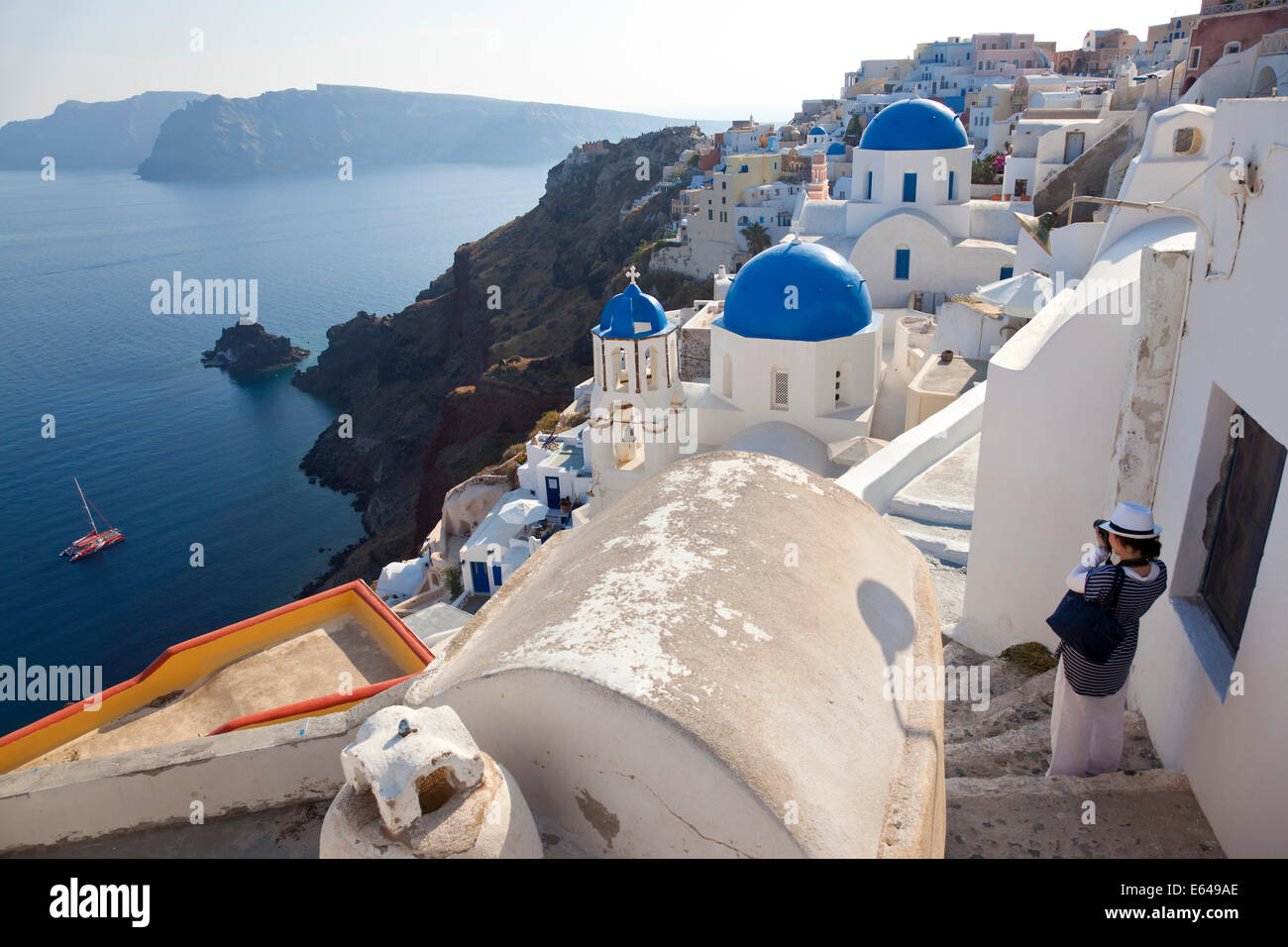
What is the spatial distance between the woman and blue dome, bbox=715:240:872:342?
10131 mm

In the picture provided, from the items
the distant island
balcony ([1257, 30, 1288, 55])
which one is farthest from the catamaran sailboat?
balcony ([1257, 30, 1288, 55])

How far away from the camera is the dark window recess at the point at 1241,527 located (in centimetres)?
360

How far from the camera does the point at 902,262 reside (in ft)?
73.5

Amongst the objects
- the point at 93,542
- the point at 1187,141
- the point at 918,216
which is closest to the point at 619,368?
the point at 1187,141

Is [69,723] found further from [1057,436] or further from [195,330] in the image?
[195,330]

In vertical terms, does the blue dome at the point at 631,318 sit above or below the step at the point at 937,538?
above

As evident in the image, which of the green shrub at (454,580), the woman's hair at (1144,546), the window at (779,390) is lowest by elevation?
the green shrub at (454,580)

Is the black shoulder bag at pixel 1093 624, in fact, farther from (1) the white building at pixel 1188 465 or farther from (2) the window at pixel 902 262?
(2) the window at pixel 902 262

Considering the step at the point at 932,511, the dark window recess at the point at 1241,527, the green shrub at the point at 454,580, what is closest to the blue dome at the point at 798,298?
the step at the point at 932,511

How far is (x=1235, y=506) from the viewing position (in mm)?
3914

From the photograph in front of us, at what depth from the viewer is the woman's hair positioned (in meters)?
3.59

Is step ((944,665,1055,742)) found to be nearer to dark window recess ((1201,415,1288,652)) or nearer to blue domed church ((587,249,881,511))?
dark window recess ((1201,415,1288,652))

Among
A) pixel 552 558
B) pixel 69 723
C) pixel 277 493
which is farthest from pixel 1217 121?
pixel 277 493

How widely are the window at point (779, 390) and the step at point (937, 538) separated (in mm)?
6069
